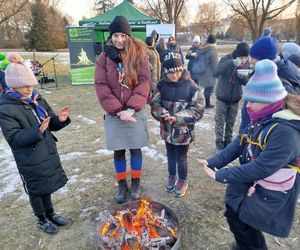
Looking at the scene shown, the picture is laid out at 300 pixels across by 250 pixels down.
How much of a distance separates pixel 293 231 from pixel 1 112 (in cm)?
307

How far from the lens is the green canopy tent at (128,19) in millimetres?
11352

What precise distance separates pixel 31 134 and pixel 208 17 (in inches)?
1870

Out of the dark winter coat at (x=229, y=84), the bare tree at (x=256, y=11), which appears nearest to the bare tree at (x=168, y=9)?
the bare tree at (x=256, y=11)

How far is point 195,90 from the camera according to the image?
328 cm

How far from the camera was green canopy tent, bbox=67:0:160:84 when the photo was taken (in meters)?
11.5

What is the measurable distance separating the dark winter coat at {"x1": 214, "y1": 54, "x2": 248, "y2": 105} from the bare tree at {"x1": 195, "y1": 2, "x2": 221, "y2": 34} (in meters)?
43.1

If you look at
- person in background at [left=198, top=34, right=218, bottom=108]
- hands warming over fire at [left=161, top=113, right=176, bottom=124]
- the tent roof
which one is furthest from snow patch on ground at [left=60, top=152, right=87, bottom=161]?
the tent roof

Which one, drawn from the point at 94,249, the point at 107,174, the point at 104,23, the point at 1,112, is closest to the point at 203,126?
the point at 107,174

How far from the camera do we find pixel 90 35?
38.4 ft

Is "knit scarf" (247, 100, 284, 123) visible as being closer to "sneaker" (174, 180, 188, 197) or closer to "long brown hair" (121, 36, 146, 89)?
"long brown hair" (121, 36, 146, 89)

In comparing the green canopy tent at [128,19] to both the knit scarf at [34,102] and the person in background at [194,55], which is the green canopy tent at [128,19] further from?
the knit scarf at [34,102]

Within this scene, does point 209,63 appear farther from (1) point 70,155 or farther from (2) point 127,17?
(2) point 127,17

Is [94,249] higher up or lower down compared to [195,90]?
lower down

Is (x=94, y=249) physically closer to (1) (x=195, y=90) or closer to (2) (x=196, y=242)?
(2) (x=196, y=242)
